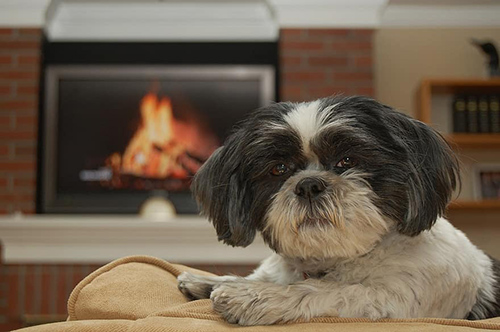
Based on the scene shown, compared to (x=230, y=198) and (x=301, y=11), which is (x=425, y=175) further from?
(x=301, y=11)

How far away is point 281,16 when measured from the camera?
197 inches

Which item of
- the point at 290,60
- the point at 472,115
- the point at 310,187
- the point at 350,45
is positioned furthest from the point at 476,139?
the point at 310,187

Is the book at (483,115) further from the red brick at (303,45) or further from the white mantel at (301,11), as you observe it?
the red brick at (303,45)

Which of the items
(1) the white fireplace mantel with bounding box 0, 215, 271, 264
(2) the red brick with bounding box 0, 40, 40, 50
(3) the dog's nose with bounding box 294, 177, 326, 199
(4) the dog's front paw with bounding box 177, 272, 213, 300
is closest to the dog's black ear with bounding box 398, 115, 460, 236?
(3) the dog's nose with bounding box 294, 177, 326, 199

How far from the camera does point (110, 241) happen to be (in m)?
4.44

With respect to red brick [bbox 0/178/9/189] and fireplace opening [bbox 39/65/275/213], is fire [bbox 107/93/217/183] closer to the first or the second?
fireplace opening [bbox 39/65/275/213]

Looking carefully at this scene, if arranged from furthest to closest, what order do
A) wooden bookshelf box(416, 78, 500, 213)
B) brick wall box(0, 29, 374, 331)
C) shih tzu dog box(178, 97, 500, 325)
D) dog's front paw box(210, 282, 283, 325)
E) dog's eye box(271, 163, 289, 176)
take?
wooden bookshelf box(416, 78, 500, 213), brick wall box(0, 29, 374, 331), dog's eye box(271, 163, 289, 176), shih tzu dog box(178, 97, 500, 325), dog's front paw box(210, 282, 283, 325)

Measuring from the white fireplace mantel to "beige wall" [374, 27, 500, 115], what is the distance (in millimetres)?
1842

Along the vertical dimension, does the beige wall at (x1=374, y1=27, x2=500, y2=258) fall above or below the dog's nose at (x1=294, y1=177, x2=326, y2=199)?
above

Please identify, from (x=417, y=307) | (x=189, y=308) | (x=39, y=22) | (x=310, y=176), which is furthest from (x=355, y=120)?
(x=39, y=22)

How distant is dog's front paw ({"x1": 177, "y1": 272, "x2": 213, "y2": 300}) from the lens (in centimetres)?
147

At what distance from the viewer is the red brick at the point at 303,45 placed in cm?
499

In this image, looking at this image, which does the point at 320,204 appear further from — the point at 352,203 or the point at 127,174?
the point at 127,174

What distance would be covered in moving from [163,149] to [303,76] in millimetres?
1122
